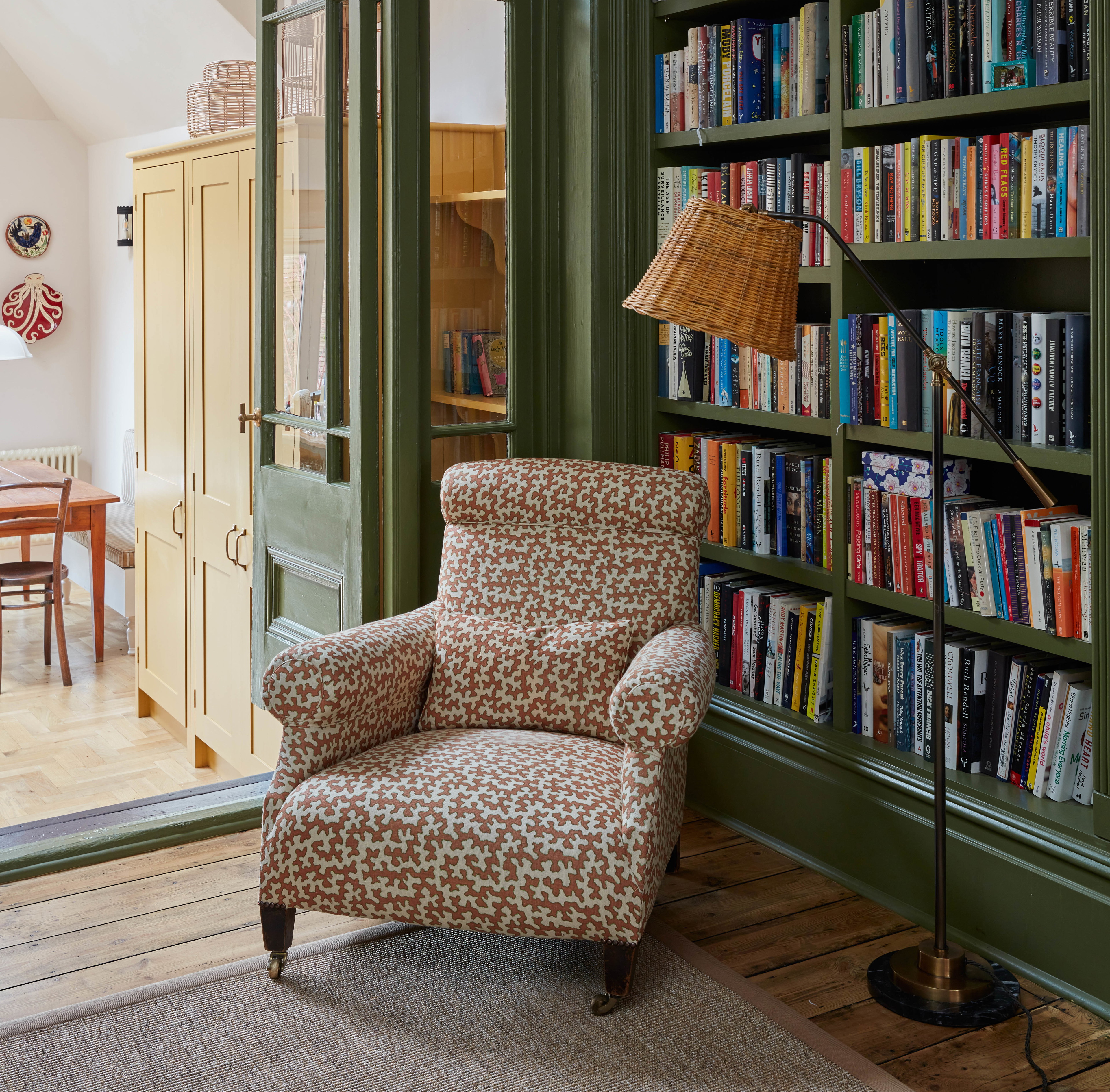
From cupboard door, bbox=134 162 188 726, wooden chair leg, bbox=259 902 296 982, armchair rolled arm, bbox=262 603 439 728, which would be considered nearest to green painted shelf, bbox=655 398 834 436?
armchair rolled arm, bbox=262 603 439 728

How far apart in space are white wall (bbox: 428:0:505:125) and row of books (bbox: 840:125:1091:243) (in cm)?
95

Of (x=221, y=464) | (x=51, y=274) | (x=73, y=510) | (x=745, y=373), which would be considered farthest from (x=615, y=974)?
(x=51, y=274)

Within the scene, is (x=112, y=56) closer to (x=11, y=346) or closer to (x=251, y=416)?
(x=11, y=346)

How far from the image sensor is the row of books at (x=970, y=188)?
2.04 meters

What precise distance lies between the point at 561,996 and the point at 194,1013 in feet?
2.04

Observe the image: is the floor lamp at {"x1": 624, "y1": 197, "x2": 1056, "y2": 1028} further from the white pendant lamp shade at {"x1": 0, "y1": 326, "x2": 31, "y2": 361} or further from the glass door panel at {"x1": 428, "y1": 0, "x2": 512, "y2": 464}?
the white pendant lamp shade at {"x1": 0, "y1": 326, "x2": 31, "y2": 361}

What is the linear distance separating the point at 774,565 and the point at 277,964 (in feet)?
4.39

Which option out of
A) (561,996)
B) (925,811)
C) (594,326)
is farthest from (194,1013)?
(594,326)

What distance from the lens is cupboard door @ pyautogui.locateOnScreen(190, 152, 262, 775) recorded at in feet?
12.9

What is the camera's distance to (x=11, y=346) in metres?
5.88

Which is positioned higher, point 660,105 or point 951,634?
point 660,105

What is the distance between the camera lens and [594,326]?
9.72ft

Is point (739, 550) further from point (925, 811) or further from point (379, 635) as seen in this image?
point (379, 635)

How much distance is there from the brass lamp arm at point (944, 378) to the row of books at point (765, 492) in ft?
1.68
